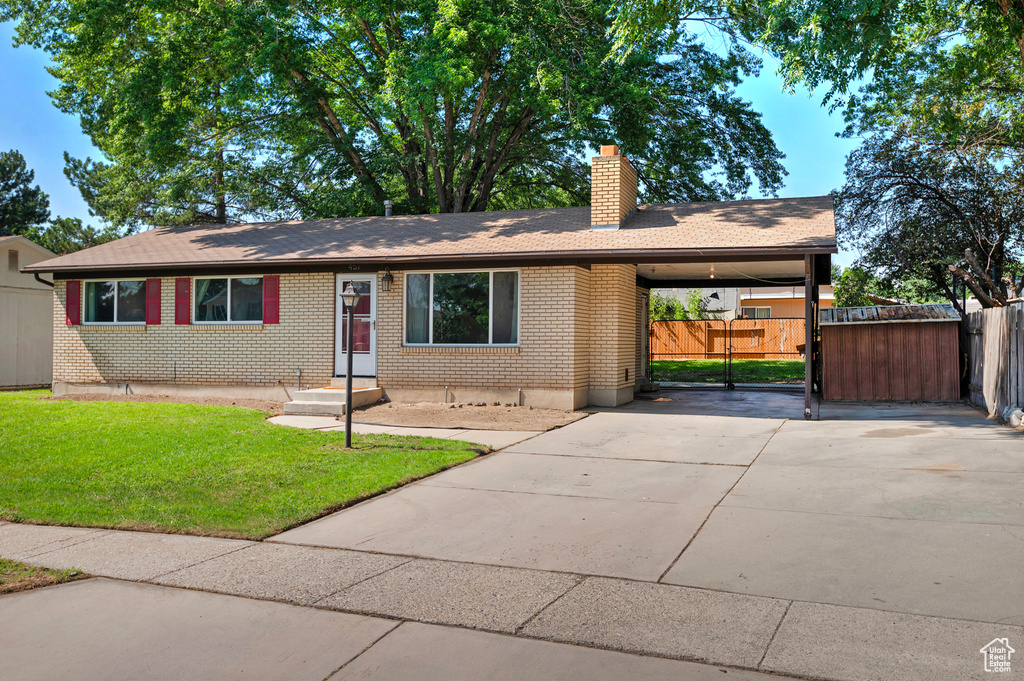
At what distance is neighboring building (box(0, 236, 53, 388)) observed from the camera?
2020 cm

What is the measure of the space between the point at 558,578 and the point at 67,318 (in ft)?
52.3

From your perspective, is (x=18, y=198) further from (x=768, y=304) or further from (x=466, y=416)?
(x=466, y=416)

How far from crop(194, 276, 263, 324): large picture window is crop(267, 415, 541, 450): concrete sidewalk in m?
4.15

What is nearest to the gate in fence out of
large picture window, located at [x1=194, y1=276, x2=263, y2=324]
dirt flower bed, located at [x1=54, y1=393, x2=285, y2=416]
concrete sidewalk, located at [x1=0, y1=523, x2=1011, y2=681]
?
large picture window, located at [x1=194, y1=276, x2=263, y2=324]

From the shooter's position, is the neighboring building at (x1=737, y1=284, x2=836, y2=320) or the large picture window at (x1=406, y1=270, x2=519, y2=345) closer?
the large picture window at (x1=406, y1=270, x2=519, y2=345)

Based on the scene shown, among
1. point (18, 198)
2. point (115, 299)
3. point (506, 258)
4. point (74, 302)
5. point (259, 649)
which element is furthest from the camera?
point (18, 198)

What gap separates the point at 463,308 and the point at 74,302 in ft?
29.6

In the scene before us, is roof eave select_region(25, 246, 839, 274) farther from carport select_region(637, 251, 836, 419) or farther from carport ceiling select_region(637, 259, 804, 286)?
carport ceiling select_region(637, 259, 804, 286)

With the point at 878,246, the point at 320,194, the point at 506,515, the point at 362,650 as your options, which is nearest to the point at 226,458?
the point at 506,515

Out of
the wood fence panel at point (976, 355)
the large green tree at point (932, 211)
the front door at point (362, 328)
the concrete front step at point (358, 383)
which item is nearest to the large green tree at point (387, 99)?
the large green tree at point (932, 211)

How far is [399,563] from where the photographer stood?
5398 millimetres

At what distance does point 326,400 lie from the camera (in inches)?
555

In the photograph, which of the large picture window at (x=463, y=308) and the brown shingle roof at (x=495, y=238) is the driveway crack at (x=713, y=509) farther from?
the large picture window at (x=463, y=308)

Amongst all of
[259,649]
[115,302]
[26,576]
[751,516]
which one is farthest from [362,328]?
[259,649]
